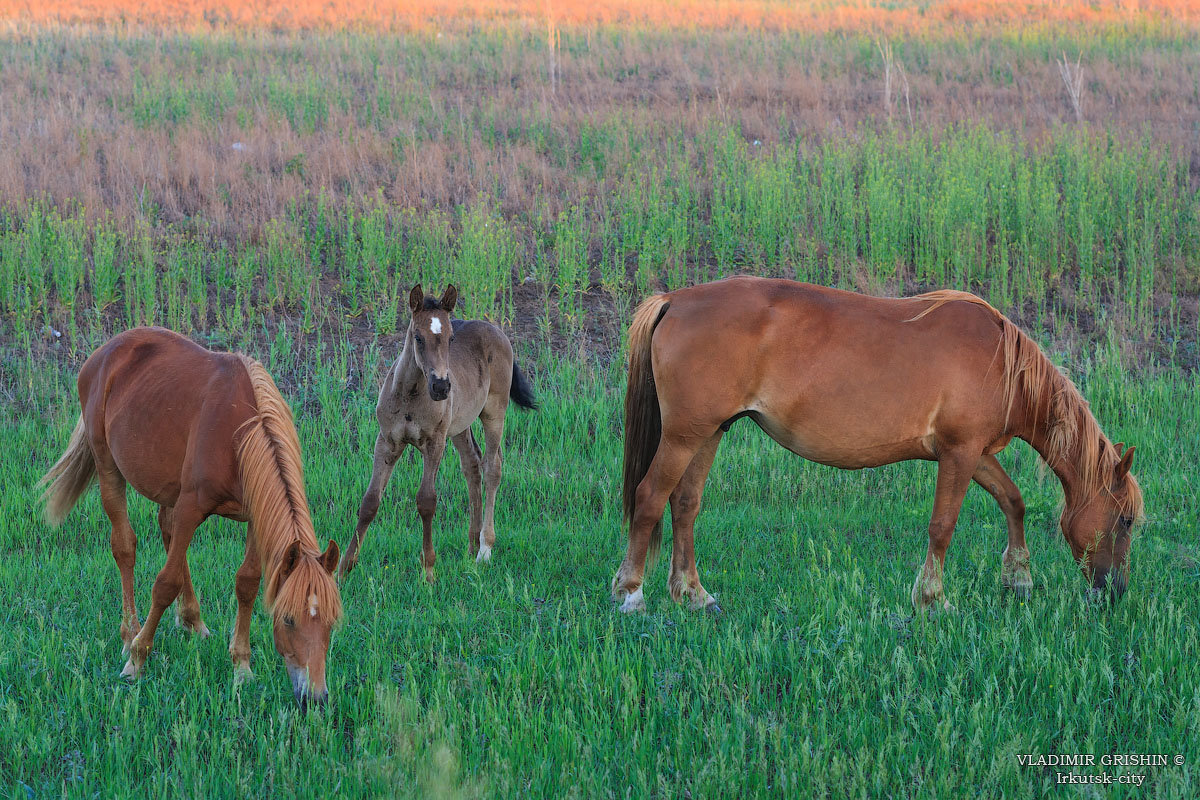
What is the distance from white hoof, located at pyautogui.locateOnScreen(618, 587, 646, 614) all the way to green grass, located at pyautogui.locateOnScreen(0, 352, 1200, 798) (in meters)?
0.17

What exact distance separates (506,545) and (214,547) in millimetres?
2051

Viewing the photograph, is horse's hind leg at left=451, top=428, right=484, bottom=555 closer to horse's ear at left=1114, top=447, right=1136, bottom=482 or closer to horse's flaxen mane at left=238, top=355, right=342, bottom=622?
horse's flaxen mane at left=238, top=355, right=342, bottom=622

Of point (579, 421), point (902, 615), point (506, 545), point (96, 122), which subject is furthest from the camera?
point (96, 122)

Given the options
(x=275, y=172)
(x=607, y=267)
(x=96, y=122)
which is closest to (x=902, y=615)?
(x=607, y=267)

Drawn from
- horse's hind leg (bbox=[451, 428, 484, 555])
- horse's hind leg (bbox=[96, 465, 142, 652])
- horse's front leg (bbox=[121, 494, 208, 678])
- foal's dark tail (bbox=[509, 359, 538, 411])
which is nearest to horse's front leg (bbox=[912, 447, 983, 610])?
horse's hind leg (bbox=[451, 428, 484, 555])

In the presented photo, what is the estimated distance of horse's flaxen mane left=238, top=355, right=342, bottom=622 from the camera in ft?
13.6

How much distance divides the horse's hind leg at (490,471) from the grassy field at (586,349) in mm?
255

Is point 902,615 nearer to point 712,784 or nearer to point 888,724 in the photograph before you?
point 888,724

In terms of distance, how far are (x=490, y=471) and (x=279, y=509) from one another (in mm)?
3411

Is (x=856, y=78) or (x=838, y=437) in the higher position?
(x=856, y=78)

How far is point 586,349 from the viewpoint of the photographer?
1101 centimetres

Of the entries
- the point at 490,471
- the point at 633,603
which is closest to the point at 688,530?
the point at 633,603

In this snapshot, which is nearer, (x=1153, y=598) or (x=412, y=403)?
(x=1153, y=598)

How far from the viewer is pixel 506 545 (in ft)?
24.5
